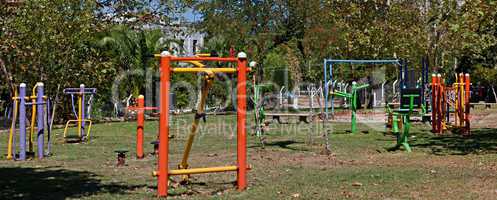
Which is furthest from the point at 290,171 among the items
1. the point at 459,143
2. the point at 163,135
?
the point at 459,143

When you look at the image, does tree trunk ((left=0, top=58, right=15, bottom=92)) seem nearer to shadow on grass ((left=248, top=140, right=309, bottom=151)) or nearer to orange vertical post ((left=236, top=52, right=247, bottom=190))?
shadow on grass ((left=248, top=140, right=309, bottom=151))

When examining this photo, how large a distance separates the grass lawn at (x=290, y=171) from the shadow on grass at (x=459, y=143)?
2 centimetres

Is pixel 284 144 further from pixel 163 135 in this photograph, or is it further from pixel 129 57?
A: pixel 129 57

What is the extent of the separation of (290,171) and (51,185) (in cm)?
367

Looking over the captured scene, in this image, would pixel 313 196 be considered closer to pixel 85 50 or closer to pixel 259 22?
pixel 85 50

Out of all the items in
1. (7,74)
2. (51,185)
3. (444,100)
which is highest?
(7,74)

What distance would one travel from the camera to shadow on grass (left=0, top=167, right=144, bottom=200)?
26.9 feet

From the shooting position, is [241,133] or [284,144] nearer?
[241,133]

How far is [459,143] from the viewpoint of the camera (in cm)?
1470

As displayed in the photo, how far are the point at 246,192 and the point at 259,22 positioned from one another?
27.8m

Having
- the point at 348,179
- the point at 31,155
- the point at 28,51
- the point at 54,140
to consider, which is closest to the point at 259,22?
the point at 28,51

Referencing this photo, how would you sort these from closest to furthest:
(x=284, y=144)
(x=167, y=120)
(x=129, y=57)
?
(x=167, y=120)
(x=284, y=144)
(x=129, y=57)

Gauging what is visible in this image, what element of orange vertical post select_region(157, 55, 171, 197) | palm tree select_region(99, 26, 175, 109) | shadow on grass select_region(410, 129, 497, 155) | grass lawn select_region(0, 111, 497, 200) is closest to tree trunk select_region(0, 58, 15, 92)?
grass lawn select_region(0, 111, 497, 200)

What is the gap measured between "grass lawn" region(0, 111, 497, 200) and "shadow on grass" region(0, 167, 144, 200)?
0.04ft
